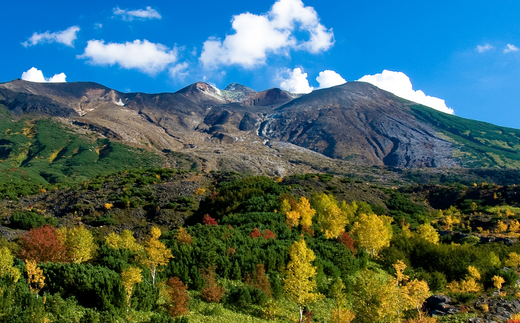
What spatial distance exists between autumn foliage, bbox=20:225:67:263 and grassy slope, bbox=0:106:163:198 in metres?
103

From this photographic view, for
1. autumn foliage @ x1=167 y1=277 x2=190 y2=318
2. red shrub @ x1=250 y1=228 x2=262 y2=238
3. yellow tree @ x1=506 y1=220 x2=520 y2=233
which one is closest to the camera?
autumn foliage @ x1=167 y1=277 x2=190 y2=318

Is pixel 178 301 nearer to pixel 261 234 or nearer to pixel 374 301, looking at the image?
pixel 374 301

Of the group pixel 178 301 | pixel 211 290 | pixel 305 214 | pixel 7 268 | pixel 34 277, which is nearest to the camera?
pixel 7 268

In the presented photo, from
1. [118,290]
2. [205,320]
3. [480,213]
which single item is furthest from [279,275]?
[480,213]

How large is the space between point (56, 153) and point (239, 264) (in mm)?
159099

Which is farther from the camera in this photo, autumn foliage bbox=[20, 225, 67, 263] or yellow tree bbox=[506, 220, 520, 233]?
yellow tree bbox=[506, 220, 520, 233]

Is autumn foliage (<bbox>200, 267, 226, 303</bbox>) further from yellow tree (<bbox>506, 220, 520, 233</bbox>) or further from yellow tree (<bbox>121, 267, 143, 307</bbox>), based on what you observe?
yellow tree (<bbox>506, 220, 520, 233</bbox>)

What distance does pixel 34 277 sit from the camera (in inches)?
682

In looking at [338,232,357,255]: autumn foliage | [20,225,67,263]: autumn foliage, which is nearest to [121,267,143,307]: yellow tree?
[20,225,67,263]: autumn foliage

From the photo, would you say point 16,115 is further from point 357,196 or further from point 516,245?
point 516,245

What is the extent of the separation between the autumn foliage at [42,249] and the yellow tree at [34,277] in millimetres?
4873

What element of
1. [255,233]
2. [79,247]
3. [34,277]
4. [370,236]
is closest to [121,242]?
[79,247]

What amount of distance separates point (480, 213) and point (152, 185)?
65.8 meters

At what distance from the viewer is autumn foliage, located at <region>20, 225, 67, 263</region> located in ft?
71.1
